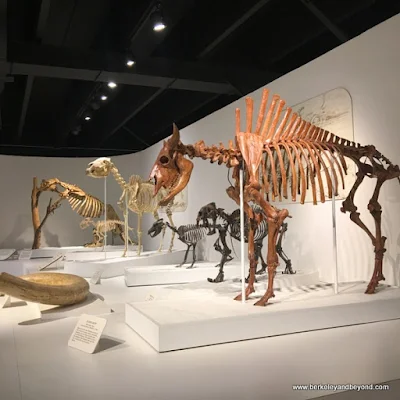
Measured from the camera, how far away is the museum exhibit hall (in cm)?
277

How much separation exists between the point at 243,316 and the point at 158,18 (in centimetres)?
450

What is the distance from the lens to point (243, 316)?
10.5 ft

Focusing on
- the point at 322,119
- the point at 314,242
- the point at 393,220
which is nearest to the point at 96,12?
the point at 322,119

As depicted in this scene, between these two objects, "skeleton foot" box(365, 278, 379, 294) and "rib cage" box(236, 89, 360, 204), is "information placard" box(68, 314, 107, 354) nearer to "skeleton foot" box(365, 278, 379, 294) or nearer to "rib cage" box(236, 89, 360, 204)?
"rib cage" box(236, 89, 360, 204)

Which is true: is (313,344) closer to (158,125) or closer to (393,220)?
(393,220)

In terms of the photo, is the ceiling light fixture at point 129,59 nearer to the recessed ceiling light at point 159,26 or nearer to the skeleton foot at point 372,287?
the recessed ceiling light at point 159,26

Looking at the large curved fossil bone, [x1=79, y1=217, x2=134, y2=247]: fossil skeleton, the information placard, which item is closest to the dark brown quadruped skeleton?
the information placard

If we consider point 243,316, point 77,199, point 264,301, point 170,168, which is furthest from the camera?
point 77,199

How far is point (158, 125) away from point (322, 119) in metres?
4.97

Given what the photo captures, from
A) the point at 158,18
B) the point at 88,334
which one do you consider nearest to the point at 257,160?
the point at 88,334

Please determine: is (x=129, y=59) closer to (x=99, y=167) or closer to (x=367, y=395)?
(x=99, y=167)

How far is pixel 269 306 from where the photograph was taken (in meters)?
3.49

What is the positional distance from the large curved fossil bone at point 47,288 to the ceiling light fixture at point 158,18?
374 cm

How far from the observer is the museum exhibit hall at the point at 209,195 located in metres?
2.77
